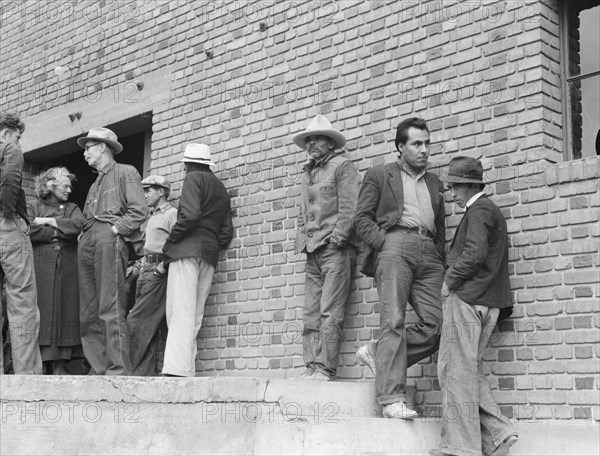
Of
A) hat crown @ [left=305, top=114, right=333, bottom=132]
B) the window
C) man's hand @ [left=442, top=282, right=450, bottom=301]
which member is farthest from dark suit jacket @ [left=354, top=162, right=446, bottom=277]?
the window

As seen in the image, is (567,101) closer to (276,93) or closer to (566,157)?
(566,157)

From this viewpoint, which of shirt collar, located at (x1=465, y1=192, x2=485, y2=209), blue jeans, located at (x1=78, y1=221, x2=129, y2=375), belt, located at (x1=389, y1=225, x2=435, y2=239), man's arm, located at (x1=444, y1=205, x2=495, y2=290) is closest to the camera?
man's arm, located at (x1=444, y1=205, x2=495, y2=290)

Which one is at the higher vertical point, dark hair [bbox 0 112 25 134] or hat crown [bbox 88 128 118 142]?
hat crown [bbox 88 128 118 142]

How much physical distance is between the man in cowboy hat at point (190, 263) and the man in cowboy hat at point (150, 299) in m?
0.38

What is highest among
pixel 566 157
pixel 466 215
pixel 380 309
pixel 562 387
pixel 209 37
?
pixel 209 37

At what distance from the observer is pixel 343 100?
7.86 m

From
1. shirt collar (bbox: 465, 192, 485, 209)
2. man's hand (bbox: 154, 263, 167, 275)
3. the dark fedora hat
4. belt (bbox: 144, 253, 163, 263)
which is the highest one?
the dark fedora hat

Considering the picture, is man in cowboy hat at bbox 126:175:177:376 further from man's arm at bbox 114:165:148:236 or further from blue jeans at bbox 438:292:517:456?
blue jeans at bbox 438:292:517:456

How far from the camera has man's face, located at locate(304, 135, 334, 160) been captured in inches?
296

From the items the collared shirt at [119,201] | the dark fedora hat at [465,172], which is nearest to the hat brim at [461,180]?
the dark fedora hat at [465,172]

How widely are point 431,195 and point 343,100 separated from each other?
1.42 meters

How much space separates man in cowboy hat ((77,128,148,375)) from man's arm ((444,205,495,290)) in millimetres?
2917

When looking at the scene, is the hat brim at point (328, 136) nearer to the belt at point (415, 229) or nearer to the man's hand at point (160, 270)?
the belt at point (415, 229)

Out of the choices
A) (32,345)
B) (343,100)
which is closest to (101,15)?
(343,100)
